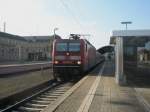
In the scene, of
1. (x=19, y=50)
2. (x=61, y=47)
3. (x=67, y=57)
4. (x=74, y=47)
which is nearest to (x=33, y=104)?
(x=67, y=57)

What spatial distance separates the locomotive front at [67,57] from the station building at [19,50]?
59258 millimetres

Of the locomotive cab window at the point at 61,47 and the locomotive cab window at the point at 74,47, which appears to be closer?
the locomotive cab window at the point at 61,47

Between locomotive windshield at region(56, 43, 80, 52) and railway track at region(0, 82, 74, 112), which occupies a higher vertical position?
locomotive windshield at region(56, 43, 80, 52)

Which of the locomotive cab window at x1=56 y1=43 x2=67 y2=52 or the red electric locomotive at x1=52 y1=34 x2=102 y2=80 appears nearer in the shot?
the red electric locomotive at x1=52 y1=34 x2=102 y2=80

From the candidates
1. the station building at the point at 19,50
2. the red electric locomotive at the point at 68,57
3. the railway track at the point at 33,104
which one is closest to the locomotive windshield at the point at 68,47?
the red electric locomotive at the point at 68,57

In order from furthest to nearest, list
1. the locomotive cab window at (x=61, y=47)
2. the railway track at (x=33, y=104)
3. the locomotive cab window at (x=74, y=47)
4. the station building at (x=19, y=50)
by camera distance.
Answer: the station building at (x=19, y=50) < the locomotive cab window at (x=74, y=47) < the locomotive cab window at (x=61, y=47) < the railway track at (x=33, y=104)

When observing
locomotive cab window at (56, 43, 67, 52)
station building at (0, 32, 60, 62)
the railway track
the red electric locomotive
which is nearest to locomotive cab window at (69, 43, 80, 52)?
the red electric locomotive

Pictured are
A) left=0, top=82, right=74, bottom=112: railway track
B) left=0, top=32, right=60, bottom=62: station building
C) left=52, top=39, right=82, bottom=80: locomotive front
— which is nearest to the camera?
left=0, top=82, right=74, bottom=112: railway track

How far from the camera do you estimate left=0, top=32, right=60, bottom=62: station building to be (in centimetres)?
9204

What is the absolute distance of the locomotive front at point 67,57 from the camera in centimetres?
2466

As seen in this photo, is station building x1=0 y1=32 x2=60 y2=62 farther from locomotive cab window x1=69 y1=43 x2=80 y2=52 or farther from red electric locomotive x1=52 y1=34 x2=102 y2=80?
locomotive cab window x1=69 y1=43 x2=80 y2=52

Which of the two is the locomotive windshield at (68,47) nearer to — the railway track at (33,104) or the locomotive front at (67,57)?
the locomotive front at (67,57)

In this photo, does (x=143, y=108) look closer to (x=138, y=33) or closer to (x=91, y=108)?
(x=91, y=108)

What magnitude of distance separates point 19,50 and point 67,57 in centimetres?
6433
